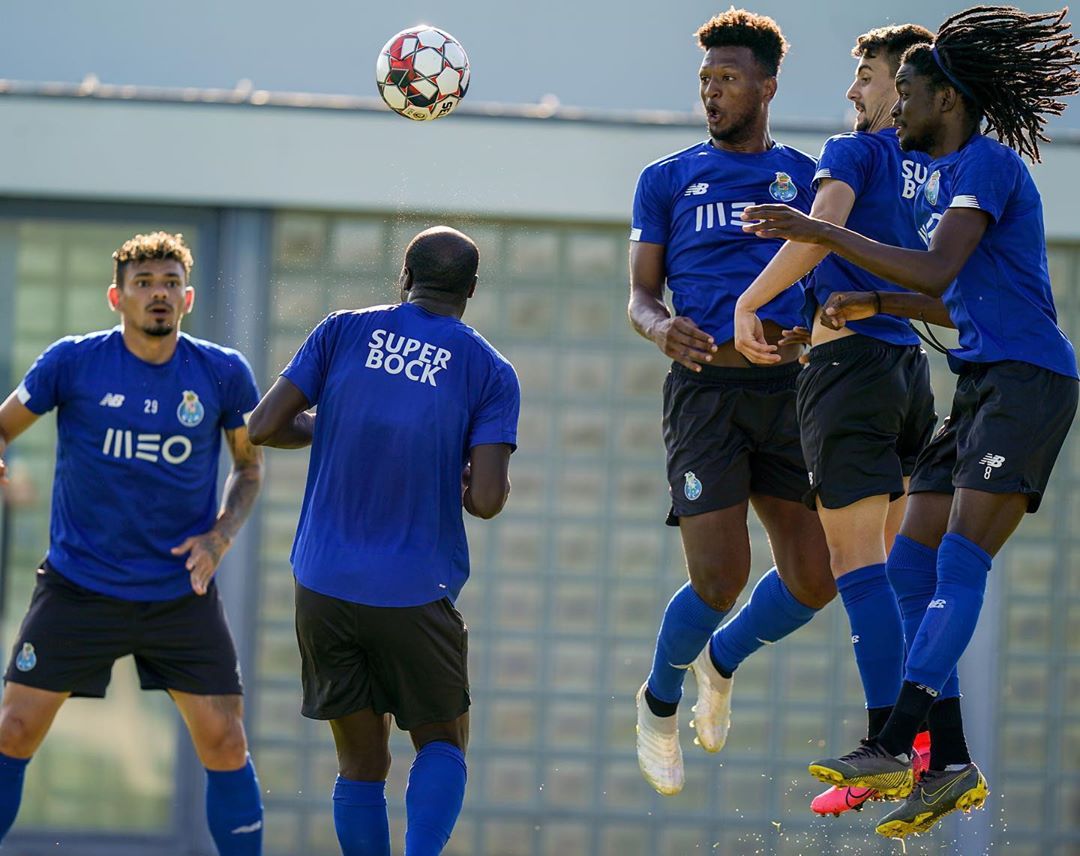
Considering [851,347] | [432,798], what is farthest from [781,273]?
[432,798]

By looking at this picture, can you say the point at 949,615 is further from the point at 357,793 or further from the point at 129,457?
the point at 129,457

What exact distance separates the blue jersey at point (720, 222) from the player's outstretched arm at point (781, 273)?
421 mm

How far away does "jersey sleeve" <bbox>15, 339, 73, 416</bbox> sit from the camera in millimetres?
6852

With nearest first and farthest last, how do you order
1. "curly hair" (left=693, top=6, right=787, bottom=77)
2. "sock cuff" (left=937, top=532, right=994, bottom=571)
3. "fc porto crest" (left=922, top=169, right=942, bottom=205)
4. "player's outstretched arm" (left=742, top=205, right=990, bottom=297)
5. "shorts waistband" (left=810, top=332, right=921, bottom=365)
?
"player's outstretched arm" (left=742, top=205, right=990, bottom=297)
"sock cuff" (left=937, top=532, right=994, bottom=571)
"fc porto crest" (left=922, top=169, right=942, bottom=205)
"shorts waistband" (left=810, top=332, right=921, bottom=365)
"curly hair" (left=693, top=6, right=787, bottom=77)

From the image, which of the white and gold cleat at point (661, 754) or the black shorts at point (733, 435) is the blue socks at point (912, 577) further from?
the white and gold cleat at point (661, 754)

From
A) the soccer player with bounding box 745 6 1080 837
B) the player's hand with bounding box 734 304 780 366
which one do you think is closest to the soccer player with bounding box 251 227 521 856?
the player's hand with bounding box 734 304 780 366

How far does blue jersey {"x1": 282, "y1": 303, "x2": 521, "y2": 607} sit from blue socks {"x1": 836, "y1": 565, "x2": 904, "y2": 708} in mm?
1243

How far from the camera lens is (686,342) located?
5805mm

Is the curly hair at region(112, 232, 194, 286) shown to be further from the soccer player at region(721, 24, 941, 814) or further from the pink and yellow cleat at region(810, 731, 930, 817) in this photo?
the pink and yellow cleat at region(810, 731, 930, 817)

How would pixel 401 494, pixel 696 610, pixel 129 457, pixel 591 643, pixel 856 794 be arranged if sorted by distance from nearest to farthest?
pixel 856 794 → pixel 401 494 → pixel 696 610 → pixel 129 457 → pixel 591 643

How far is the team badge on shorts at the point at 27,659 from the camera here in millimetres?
6707

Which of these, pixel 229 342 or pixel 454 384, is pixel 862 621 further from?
pixel 229 342

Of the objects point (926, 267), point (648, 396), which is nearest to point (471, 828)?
point (648, 396)

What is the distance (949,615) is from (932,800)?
56 centimetres
